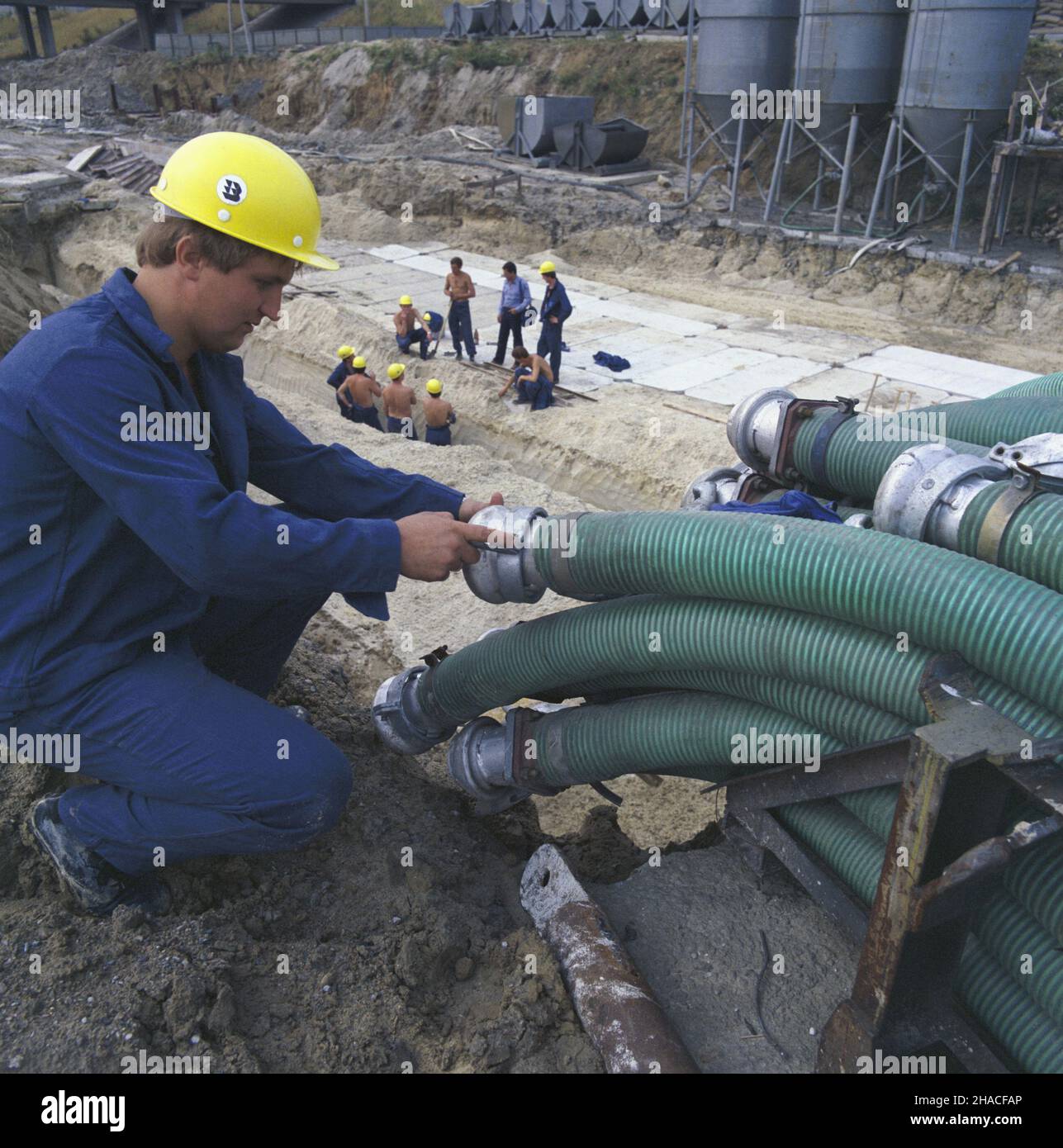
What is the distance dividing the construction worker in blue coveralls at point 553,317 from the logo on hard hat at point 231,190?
886 centimetres

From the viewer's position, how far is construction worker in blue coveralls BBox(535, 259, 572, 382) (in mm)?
11344

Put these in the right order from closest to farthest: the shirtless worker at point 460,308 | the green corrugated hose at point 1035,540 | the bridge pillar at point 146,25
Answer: the green corrugated hose at point 1035,540 < the shirtless worker at point 460,308 < the bridge pillar at point 146,25

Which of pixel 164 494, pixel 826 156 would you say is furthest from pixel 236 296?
pixel 826 156

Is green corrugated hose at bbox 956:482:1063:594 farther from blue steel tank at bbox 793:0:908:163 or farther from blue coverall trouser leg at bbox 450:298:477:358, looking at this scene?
blue steel tank at bbox 793:0:908:163

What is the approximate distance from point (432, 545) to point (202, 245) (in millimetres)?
1080

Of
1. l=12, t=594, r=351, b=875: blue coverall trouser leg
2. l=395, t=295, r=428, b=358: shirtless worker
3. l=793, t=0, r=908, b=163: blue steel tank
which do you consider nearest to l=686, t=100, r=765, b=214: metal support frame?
l=793, t=0, r=908, b=163: blue steel tank

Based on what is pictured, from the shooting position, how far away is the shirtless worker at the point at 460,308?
12.4 m

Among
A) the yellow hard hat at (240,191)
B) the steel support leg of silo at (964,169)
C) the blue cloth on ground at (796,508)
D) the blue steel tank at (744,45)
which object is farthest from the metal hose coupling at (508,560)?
the blue steel tank at (744,45)

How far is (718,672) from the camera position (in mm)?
2955

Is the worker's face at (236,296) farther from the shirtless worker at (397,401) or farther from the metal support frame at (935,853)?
the shirtless worker at (397,401)

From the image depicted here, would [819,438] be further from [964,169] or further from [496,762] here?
[964,169]

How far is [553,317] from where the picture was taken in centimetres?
1138

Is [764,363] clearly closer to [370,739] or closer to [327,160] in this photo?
[370,739]

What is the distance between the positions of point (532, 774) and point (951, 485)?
1642 mm
